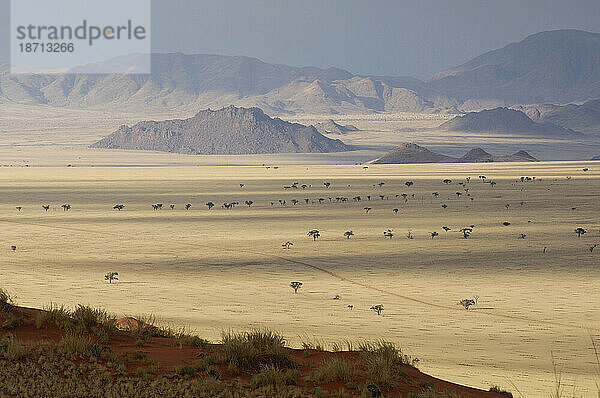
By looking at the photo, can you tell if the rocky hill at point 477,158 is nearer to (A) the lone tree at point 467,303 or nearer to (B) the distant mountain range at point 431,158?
(B) the distant mountain range at point 431,158

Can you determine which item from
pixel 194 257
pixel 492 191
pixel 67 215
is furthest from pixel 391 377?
pixel 492 191

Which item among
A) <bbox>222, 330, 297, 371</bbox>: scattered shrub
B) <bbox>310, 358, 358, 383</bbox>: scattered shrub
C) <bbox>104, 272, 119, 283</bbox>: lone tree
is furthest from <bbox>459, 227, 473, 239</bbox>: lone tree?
<bbox>310, 358, 358, 383</bbox>: scattered shrub

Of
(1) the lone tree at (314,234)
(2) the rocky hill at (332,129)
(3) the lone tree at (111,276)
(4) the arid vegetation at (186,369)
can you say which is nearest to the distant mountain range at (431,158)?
(2) the rocky hill at (332,129)

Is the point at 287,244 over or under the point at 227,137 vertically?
under

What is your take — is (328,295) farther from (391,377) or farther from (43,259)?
(391,377)

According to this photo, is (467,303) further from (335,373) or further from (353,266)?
(335,373)

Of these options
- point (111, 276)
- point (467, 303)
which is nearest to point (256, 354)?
point (467, 303)
